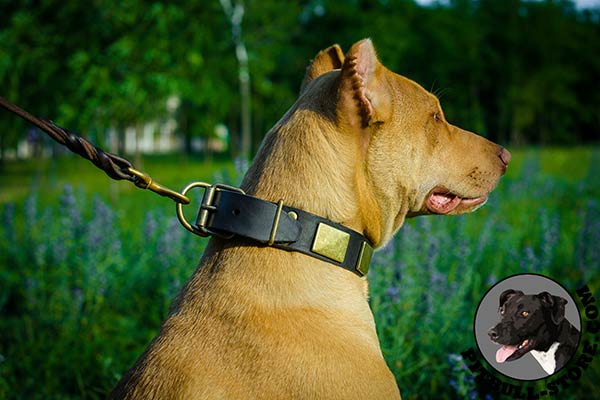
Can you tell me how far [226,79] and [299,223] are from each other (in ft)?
89.3

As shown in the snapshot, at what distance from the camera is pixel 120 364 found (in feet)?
13.9

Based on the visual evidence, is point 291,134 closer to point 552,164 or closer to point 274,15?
point 552,164

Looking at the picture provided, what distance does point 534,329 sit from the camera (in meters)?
2.96

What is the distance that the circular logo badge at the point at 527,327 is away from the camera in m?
2.99

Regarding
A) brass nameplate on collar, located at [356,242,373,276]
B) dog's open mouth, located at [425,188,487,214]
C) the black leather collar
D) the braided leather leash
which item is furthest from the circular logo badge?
the braided leather leash

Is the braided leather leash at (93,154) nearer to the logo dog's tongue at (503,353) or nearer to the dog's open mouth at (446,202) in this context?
the dog's open mouth at (446,202)

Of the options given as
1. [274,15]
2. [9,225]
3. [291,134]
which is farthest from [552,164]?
[291,134]

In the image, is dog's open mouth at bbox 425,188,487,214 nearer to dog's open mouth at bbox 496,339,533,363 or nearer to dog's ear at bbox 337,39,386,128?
dog's ear at bbox 337,39,386,128

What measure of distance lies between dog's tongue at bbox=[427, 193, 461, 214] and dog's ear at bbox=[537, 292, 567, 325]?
2.20 ft

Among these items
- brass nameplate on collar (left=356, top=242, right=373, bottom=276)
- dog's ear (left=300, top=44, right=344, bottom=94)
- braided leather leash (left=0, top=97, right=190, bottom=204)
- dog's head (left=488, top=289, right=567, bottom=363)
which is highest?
dog's ear (left=300, top=44, right=344, bottom=94)

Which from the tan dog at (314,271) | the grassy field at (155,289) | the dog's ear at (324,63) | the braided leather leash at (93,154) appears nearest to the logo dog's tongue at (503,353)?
the grassy field at (155,289)

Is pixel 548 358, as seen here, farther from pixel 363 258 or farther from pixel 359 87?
pixel 359 87

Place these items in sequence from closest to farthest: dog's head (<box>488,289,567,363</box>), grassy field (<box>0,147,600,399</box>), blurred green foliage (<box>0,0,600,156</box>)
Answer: dog's head (<box>488,289,567,363</box>) < grassy field (<box>0,147,600,399</box>) < blurred green foliage (<box>0,0,600,156</box>)

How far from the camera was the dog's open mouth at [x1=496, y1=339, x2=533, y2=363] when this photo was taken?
3.02 m
